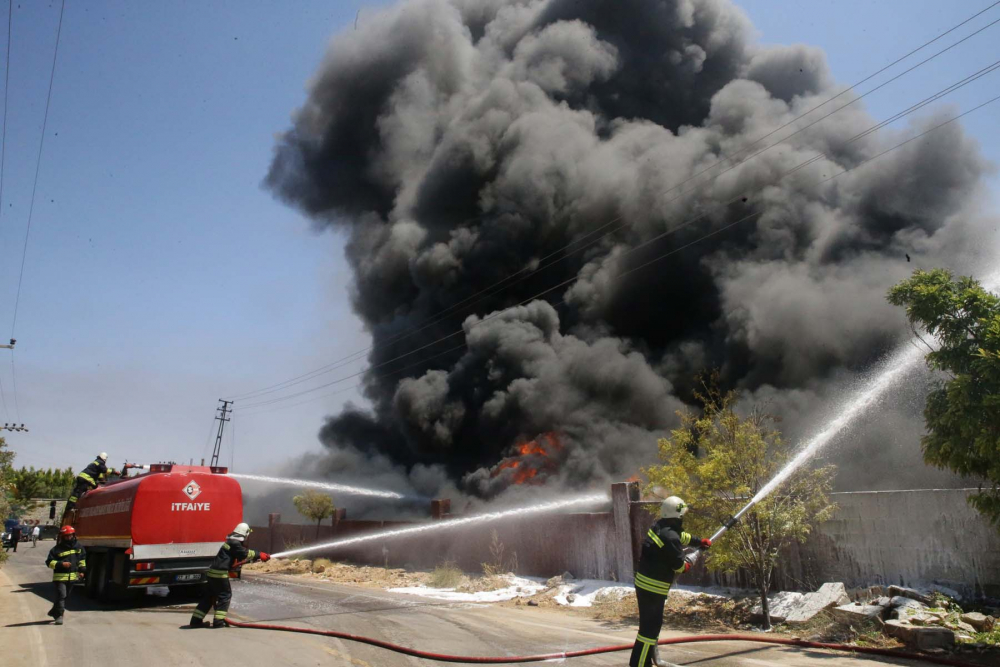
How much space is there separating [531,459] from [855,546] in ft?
53.3

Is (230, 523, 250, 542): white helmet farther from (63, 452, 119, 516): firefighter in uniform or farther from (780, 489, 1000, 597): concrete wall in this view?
(780, 489, 1000, 597): concrete wall

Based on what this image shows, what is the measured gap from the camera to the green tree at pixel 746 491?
912cm

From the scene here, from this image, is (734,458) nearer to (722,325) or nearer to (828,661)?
(828,661)

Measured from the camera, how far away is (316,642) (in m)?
7.53

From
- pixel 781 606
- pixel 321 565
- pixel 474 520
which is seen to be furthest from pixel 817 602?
pixel 321 565

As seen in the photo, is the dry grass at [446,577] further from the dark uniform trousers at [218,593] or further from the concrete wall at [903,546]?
the concrete wall at [903,546]

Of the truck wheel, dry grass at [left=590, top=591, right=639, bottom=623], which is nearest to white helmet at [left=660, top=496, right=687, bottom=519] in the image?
dry grass at [left=590, top=591, right=639, bottom=623]

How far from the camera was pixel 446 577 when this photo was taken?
50.2 feet

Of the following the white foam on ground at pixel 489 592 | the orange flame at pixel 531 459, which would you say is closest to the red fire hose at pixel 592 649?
the white foam on ground at pixel 489 592

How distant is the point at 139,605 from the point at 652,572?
32.6 feet

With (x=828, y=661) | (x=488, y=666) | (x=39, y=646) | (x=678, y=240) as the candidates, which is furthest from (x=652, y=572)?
(x=678, y=240)

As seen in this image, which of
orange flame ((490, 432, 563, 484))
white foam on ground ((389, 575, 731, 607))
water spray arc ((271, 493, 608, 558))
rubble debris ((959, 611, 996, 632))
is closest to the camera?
rubble debris ((959, 611, 996, 632))

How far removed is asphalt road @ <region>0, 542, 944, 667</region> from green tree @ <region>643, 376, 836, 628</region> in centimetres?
174

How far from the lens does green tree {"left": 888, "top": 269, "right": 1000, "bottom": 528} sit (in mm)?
6383
